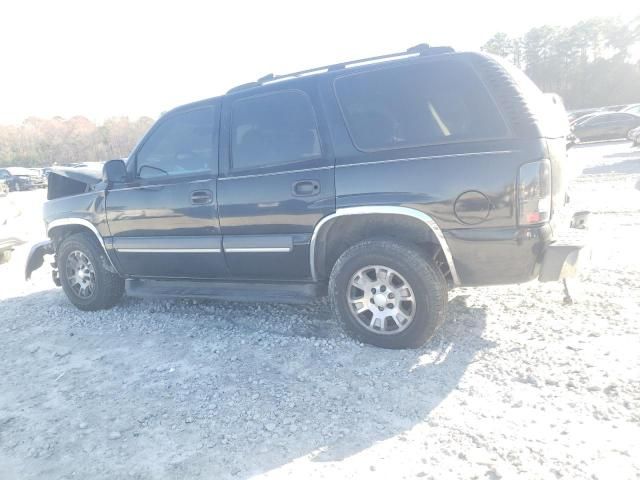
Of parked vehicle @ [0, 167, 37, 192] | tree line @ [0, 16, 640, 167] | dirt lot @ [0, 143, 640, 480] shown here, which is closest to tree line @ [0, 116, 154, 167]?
tree line @ [0, 16, 640, 167]

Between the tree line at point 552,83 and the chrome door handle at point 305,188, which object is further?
the tree line at point 552,83

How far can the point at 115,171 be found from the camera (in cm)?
447

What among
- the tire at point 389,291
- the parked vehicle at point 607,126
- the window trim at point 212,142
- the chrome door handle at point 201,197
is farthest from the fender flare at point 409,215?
the parked vehicle at point 607,126

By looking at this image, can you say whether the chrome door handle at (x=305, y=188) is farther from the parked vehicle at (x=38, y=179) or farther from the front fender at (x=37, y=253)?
the parked vehicle at (x=38, y=179)

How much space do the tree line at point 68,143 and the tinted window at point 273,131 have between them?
4603 cm

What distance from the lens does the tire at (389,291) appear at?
3322 millimetres

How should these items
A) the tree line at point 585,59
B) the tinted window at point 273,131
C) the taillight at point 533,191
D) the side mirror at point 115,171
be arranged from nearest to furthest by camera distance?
the taillight at point 533,191 → the tinted window at point 273,131 → the side mirror at point 115,171 → the tree line at point 585,59

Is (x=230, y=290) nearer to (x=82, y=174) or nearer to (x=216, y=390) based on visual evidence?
(x=216, y=390)

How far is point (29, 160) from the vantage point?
49.7 metres

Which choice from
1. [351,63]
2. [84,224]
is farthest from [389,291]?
[84,224]

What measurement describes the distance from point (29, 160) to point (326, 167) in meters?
55.6

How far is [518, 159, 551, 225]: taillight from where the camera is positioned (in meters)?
2.96

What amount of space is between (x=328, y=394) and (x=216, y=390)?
761 millimetres

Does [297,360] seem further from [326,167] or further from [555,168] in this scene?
[555,168]
